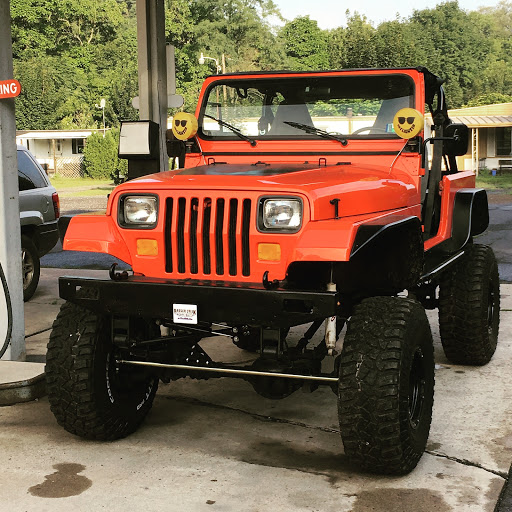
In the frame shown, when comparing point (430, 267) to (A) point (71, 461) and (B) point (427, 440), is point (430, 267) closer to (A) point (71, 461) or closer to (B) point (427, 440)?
(B) point (427, 440)

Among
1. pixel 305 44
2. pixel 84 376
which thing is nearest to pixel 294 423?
pixel 84 376

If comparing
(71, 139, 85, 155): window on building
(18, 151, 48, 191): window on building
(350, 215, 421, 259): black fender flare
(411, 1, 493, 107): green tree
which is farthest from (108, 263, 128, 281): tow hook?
(411, 1, 493, 107): green tree

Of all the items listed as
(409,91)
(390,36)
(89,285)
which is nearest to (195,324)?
(89,285)

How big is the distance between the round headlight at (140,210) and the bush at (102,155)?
37.2 meters

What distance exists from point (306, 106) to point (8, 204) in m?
2.18

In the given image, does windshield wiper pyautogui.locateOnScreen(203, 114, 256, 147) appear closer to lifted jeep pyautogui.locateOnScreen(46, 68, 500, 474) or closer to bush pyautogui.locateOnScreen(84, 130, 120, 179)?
lifted jeep pyautogui.locateOnScreen(46, 68, 500, 474)

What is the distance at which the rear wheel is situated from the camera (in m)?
4.17

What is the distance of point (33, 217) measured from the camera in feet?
31.7

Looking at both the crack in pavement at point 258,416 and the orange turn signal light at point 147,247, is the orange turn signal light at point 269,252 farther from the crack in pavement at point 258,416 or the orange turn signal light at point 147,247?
the crack in pavement at point 258,416

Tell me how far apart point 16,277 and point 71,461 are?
2071mm

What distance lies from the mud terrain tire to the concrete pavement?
0.36 meters

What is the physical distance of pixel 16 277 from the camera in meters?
6.32

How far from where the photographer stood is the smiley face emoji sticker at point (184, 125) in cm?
586

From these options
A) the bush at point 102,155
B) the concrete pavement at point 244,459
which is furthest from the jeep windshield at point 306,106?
the bush at point 102,155
